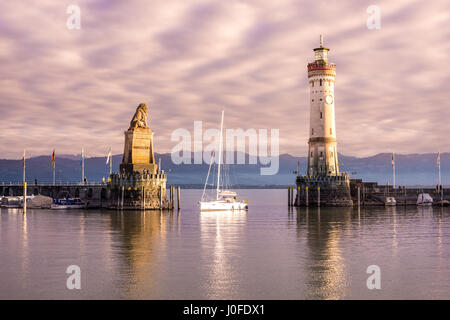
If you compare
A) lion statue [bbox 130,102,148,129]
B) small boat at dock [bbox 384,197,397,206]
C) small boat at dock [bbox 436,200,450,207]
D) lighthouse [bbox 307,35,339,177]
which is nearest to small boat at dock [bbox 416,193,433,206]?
small boat at dock [bbox 436,200,450,207]

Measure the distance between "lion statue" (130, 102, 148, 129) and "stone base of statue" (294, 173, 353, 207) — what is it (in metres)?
36.6

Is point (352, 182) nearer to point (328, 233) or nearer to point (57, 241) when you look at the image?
point (328, 233)

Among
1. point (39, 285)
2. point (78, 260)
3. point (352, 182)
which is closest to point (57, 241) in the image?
point (78, 260)

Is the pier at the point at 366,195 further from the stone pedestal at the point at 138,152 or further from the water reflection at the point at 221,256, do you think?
the water reflection at the point at 221,256

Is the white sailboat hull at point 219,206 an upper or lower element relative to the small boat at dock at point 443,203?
upper

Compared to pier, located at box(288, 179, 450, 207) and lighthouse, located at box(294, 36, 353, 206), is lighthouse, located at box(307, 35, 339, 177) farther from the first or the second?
pier, located at box(288, 179, 450, 207)

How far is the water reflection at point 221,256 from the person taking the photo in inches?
1225

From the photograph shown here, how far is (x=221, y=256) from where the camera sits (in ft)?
143

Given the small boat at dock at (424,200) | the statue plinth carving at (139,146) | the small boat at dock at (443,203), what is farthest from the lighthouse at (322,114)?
the statue plinth carving at (139,146)

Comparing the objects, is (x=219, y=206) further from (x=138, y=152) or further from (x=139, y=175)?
(x=138, y=152)

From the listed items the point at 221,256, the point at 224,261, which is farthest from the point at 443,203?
the point at 224,261

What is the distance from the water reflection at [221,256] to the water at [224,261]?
8 cm
